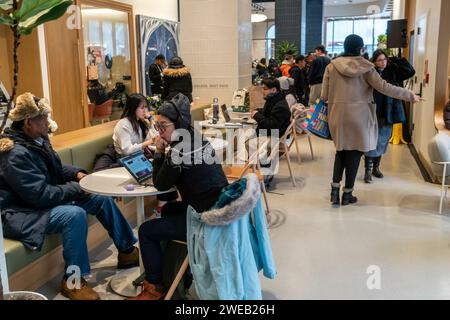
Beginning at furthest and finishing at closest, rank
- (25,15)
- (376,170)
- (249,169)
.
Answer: (376,170) < (249,169) < (25,15)

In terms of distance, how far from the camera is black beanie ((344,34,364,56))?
14.1 feet

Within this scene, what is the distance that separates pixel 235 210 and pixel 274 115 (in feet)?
9.31

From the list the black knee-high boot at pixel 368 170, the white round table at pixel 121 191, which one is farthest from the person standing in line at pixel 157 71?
the white round table at pixel 121 191

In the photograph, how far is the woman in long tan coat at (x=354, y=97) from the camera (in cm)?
429

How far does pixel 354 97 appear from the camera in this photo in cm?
434

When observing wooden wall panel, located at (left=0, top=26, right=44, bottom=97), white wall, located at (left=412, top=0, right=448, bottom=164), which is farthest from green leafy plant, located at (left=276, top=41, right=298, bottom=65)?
wooden wall panel, located at (left=0, top=26, right=44, bottom=97)

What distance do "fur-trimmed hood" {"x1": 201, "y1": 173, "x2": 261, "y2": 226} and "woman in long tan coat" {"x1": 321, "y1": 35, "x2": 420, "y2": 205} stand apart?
2.33m

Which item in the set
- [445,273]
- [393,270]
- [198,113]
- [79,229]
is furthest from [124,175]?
[198,113]

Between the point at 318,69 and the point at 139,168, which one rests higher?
the point at 318,69

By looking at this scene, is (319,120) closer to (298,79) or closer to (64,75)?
(64,75)

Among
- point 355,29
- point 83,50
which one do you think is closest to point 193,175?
point 83,50

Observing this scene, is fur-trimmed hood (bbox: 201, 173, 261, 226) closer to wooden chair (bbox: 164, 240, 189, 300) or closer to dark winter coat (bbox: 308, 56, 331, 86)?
wooden chair (bbox: 164, 240, 189, 300)

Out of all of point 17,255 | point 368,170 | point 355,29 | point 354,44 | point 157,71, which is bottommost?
point 368,170

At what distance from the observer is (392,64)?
516 cm
